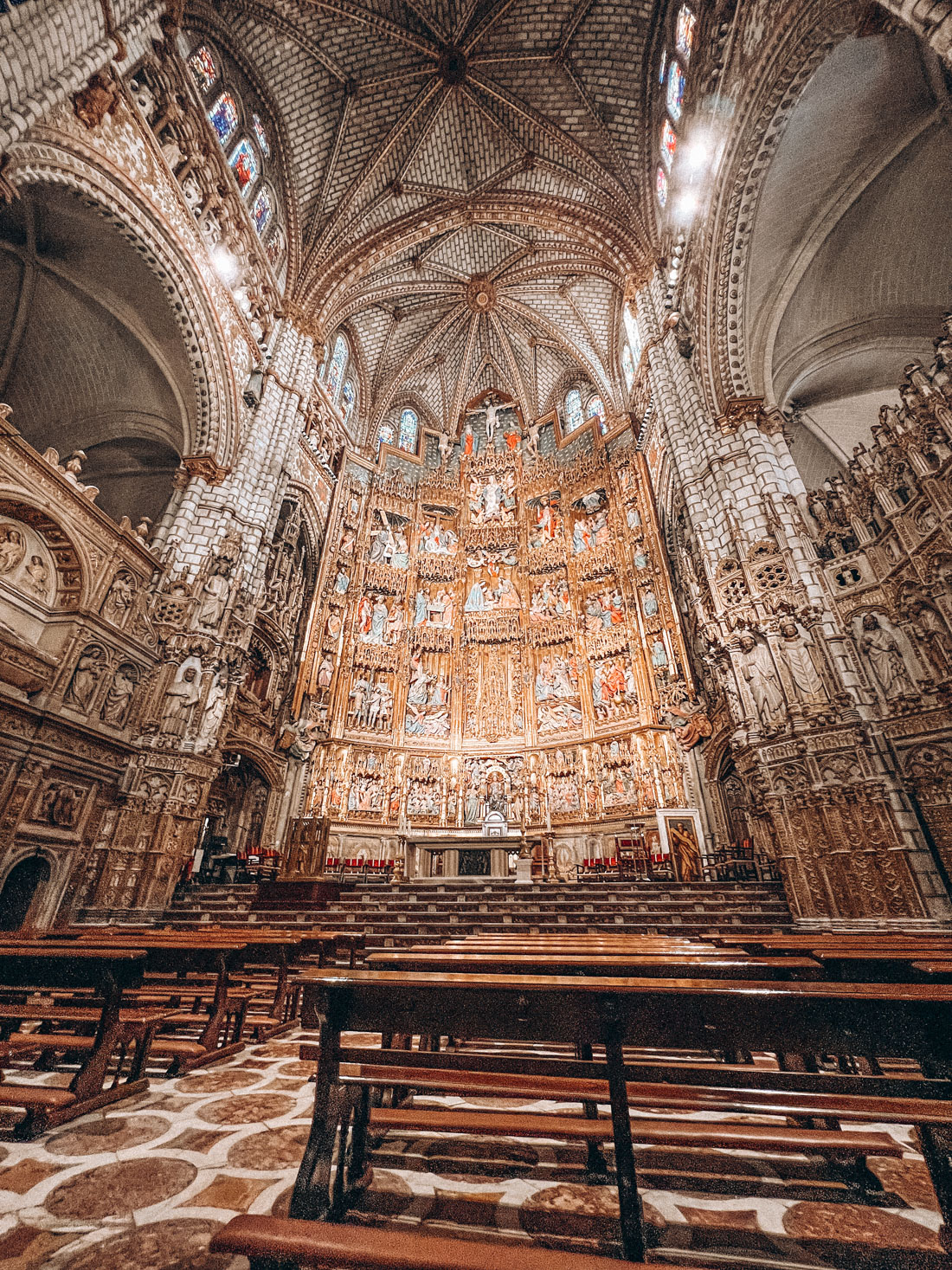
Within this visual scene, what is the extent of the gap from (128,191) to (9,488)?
7652mm

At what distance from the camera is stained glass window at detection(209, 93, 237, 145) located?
15.1 meters

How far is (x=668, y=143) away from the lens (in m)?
16.7

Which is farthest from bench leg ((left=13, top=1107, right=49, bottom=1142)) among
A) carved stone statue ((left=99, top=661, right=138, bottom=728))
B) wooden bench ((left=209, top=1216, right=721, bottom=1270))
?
carved stone statue ((left=99, top=661, right=138, bottom=728))

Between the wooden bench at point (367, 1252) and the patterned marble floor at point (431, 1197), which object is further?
the patterned marble floor at point (431, 1197)

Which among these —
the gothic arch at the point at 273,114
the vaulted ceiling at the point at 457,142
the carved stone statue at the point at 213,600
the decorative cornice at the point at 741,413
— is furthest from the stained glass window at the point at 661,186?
the carved stone statue at the point at 213,600

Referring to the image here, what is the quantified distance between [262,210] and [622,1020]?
76.0ft

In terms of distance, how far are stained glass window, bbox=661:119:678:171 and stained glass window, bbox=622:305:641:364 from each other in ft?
12.7

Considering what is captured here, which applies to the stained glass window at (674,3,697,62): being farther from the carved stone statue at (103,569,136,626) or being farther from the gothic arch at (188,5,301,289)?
the carved stone statue at (103,569,136,626)

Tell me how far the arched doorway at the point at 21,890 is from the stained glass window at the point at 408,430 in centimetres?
2130

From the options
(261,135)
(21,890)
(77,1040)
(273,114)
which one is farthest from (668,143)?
(21,890)

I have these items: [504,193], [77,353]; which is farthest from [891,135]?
Answer: [77,353]

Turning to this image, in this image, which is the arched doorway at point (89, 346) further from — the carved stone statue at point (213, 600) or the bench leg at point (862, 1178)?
the bench leg at point (862, 1178)

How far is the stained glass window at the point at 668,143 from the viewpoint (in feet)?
53.0

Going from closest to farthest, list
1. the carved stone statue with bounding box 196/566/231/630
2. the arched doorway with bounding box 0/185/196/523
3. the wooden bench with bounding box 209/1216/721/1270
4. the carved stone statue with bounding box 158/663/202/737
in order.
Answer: the wooden bench with bounding box 209/1216/721/1270 → the carved stone statue with bounding box 158/663/202/737 → the carved stone statue with bounding box 196/566/231/630 → the arched doorway with bounding box 0/185/196/523
